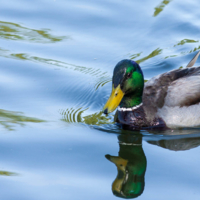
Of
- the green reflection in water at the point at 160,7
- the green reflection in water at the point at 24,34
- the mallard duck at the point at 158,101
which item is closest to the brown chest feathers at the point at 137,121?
the mallard duck at the point at 158,101

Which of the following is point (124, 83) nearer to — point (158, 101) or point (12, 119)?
point (158, 101)

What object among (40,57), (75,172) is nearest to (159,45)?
(40,57)

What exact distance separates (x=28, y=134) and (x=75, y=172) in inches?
49.4

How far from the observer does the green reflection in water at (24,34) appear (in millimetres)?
9570

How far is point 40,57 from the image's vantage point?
883 centimetres

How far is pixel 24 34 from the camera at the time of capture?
9734 mm

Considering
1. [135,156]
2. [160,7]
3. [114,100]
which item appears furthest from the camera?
[160,7]

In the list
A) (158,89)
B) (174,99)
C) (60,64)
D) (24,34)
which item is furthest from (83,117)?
(24,34)

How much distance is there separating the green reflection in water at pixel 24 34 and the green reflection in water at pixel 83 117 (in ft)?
9.02

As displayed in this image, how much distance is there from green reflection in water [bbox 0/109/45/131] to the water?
0.01 m

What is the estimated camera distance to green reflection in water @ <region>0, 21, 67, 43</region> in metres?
9.57

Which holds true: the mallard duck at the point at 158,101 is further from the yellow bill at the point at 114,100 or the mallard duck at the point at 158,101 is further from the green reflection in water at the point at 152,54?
the green reflection in water at the point at 152,54

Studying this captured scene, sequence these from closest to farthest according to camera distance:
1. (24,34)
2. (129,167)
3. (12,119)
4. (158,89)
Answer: (129,167)
(12,119)
(158,89)
(24,34)

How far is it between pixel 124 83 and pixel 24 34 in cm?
396
